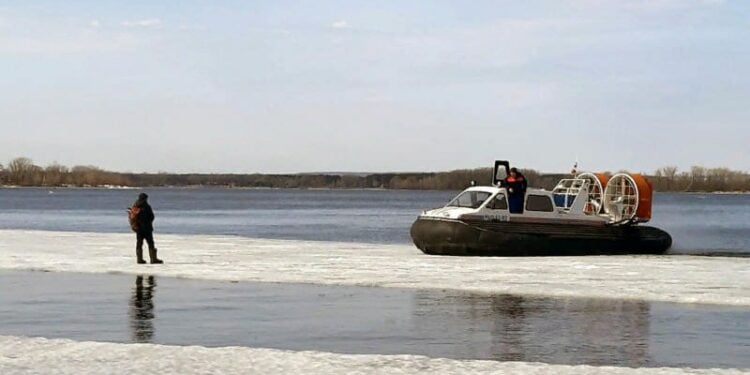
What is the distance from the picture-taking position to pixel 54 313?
1419 centimetres

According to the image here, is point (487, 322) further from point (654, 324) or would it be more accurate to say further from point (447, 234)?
point (447, 234)

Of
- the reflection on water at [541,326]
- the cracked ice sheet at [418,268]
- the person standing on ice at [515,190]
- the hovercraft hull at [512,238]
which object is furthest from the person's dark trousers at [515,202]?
the reflection on water at [541,326]

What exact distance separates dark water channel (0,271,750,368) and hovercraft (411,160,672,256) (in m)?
6.92

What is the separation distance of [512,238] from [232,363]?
14.6 meters

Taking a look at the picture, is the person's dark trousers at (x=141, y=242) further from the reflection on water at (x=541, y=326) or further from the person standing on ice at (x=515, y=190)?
the person standing on ice at (x=515, y=190)

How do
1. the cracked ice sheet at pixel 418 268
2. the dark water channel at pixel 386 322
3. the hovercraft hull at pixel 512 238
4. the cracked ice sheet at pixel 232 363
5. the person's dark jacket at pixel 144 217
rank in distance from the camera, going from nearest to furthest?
1. the cracked ice sheet at pixel 232 363
2. the dark water channel at pixel 386 322
3. the cracked ice sheet at pixel 418 268
4. the person's dark jacket at pixel 144 217
5. the hovercraft hull at pixel 512 238

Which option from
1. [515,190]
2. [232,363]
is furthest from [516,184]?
[232,363]

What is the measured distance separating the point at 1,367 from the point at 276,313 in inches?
189

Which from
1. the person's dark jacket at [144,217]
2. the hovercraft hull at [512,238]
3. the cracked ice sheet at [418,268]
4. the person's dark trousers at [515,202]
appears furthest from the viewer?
the person's dark trousers at [515,202]

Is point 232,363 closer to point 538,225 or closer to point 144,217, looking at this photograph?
point 144,217

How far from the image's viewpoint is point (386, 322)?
13.6m

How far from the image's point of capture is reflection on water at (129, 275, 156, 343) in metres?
12.3

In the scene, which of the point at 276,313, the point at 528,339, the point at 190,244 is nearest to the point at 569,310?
the point at 528,339

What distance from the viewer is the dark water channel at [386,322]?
38.0 ft
